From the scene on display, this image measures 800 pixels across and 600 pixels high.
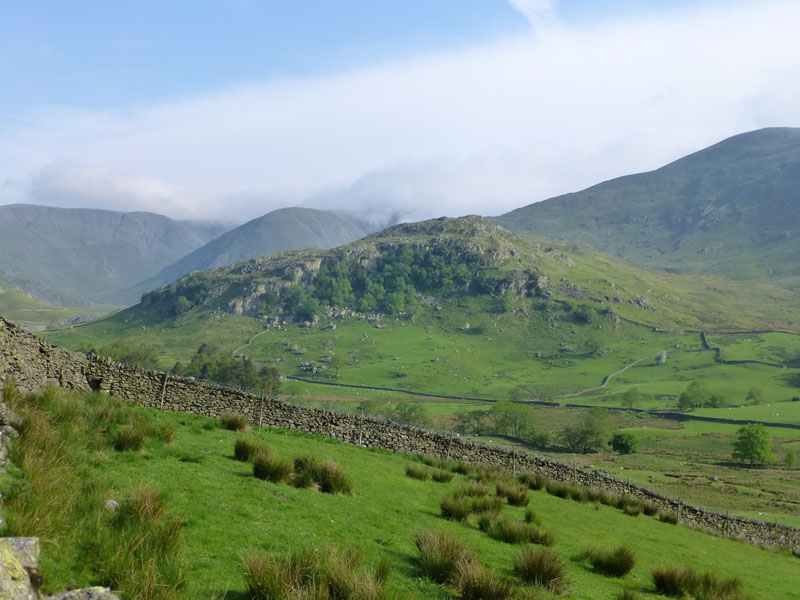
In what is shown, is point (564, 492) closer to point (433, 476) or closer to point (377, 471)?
point (433, 476)

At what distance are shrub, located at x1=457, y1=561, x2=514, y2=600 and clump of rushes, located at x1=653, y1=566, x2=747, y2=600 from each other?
A: 5644mm

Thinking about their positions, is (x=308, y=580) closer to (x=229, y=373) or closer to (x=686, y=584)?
(x=686, y=584)

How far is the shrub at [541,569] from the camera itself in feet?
30.8

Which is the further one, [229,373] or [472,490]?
[229,373]

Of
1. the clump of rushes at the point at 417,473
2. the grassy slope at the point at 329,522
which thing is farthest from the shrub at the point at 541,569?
the clump of rushes at the point at 417,473

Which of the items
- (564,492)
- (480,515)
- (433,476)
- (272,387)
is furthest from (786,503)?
(272,387)

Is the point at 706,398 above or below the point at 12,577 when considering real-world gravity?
below

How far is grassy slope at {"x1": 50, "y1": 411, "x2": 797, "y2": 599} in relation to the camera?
28.4ft

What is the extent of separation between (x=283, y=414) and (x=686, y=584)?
18.9m

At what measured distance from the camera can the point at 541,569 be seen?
9516mm

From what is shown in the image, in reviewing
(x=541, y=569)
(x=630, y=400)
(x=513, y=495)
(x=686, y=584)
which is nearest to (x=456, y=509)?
(x=541, y=569)

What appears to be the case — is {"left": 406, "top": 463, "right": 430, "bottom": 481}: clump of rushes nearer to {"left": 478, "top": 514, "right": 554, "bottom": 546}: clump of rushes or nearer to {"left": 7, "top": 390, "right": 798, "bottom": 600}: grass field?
{"left": 7, "top": 390, "right": 798, "bottom": 600}: grass field

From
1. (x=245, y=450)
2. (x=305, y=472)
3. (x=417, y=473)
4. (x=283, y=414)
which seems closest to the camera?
(x=305, y=472)

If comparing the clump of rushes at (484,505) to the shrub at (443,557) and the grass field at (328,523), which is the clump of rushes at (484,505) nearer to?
the grass field at (328,523)
